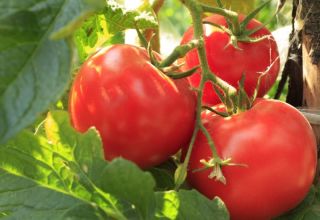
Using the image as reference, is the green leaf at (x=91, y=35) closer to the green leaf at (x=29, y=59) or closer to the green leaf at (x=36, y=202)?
the green leaf at (x=36, y=202)

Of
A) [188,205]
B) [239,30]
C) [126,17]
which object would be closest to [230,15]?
[239,30]

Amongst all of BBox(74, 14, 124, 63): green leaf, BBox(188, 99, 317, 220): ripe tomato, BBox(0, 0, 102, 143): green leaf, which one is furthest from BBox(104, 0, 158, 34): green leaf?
BBox(0, 0, 102, 143): green leaf

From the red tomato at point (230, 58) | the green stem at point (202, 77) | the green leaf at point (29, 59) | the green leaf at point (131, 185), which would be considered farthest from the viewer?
the red tomato at point (230, 58)

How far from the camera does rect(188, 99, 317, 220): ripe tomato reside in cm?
68

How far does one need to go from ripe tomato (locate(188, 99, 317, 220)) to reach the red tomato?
0.28ft

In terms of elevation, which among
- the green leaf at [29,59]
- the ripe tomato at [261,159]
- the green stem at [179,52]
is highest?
the green leaf at [29,59]

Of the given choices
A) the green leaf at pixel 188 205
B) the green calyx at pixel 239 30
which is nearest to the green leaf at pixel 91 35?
the green calyx at pixel 239 30

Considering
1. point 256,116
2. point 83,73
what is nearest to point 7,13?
point 83,73

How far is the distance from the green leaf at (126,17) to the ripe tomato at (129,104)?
12 centimetres

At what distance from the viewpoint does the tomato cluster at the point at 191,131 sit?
25.3 inches

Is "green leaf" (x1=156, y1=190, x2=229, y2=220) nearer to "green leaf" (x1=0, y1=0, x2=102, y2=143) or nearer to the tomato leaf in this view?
the tomato leaf

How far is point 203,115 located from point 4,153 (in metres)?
0.24

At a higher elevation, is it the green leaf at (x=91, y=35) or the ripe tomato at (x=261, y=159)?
the green leaf at (x=91, y=35)

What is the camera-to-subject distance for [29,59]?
1.59 feet
